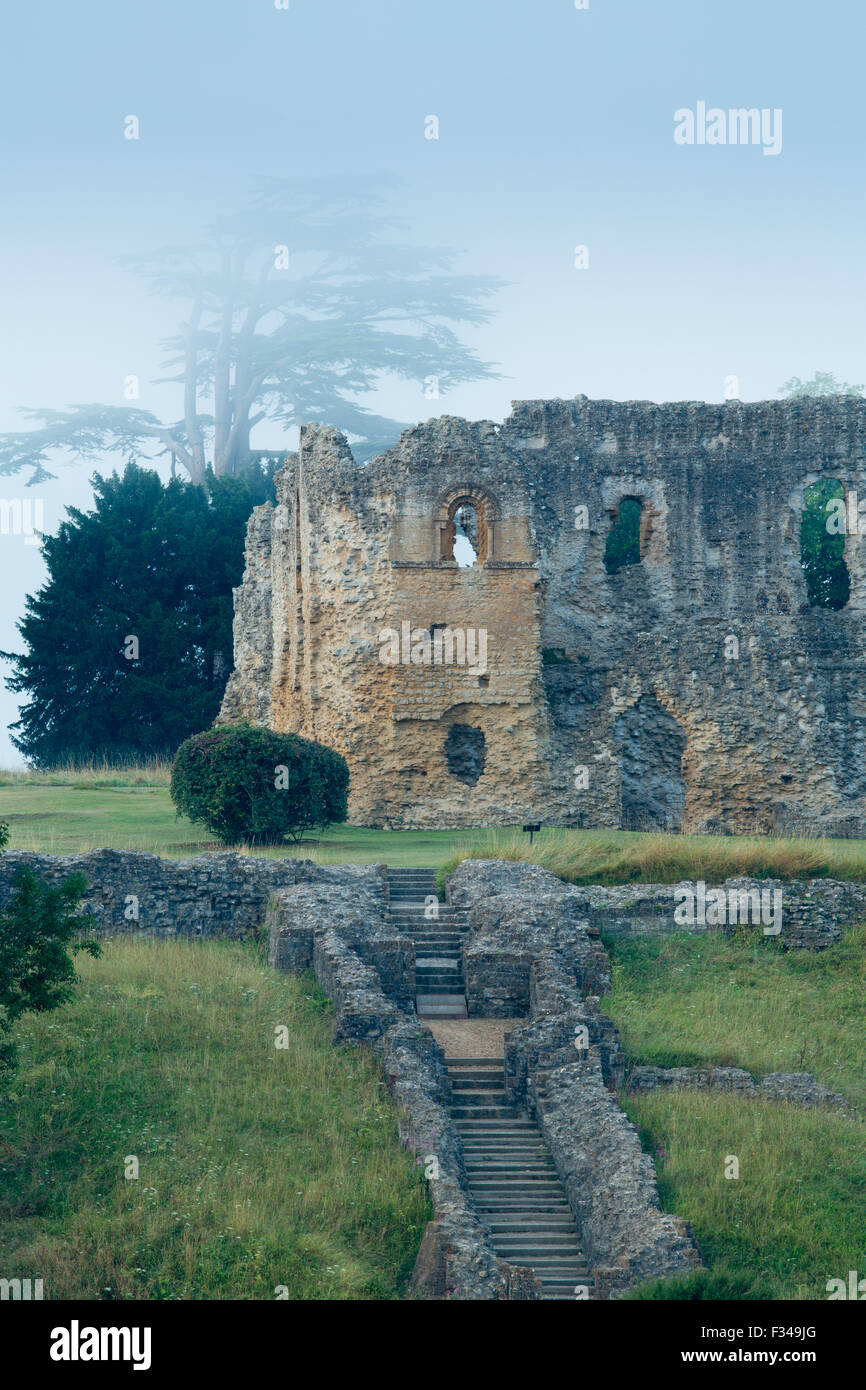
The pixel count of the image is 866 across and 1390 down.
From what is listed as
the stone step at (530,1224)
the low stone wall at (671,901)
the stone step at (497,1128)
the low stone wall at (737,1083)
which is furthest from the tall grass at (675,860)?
the stone step at (530,1224)

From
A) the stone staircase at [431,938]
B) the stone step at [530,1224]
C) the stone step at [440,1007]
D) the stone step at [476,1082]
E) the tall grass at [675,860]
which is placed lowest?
the stone step at [530,1224]

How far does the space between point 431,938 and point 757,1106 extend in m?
5.57

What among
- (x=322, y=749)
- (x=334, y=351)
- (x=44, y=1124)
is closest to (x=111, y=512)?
(x=334, y=351)

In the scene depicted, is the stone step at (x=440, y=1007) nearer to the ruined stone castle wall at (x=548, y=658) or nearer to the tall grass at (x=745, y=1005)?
the tall grass at (x=745, y=1005)

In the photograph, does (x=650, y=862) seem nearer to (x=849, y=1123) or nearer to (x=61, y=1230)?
(x=849, y=1123)

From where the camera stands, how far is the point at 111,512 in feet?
160

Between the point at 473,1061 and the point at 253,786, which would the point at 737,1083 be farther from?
the point at 253,786

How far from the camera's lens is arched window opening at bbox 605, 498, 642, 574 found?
1711 inches

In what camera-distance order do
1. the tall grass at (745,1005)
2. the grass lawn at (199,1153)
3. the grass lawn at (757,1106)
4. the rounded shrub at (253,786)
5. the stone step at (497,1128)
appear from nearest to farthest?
the grass lawn at (199,1153) → the grass lawn at (757,1106) → the stone step at (497,1128) → the tall grass at (745,1005) → the rounded shrub at (253,786)

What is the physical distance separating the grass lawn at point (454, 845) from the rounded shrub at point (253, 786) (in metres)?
0.45

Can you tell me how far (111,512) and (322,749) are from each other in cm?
2140

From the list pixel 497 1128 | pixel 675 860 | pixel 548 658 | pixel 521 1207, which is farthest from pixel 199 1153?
pixel 548 658

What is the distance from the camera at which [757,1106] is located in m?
17.8

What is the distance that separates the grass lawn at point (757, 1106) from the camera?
15.1 meters
